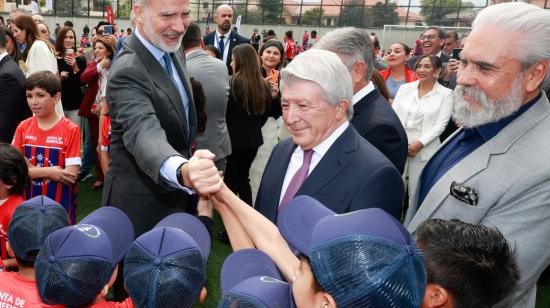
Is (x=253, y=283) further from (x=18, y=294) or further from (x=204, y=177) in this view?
(x=18, y=294)

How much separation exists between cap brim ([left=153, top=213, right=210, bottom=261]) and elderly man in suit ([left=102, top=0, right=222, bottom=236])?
0.22 meters

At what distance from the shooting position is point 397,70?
5.88m

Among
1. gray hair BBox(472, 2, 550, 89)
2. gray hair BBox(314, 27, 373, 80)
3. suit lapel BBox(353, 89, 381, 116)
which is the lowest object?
suit lapel BBox(353, 89, 381, 116)

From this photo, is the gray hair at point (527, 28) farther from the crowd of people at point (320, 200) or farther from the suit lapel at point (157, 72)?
the suit lapel at point (157, 72)

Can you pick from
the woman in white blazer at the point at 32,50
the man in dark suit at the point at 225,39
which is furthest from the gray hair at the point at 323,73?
the man in dark suit at the point at 225,39

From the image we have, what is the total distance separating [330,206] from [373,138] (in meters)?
0.77

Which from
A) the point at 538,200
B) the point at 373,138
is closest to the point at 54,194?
the point at 373,138

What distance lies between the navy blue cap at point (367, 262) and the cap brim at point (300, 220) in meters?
0.16

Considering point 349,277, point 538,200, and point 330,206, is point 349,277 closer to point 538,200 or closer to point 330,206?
point 330,206

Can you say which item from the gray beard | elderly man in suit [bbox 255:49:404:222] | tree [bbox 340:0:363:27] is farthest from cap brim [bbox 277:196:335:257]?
tree [bbox 340:0:363:27]

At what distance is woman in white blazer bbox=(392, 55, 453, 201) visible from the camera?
15.1ft

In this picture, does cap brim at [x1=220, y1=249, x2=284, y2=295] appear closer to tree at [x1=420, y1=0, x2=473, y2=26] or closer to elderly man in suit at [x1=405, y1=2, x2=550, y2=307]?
elderly man in suit at [x1=405, y1=2, x2=550, y2=307]

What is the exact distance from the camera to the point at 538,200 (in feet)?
4.81

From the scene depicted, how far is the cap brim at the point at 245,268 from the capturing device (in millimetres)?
1279
